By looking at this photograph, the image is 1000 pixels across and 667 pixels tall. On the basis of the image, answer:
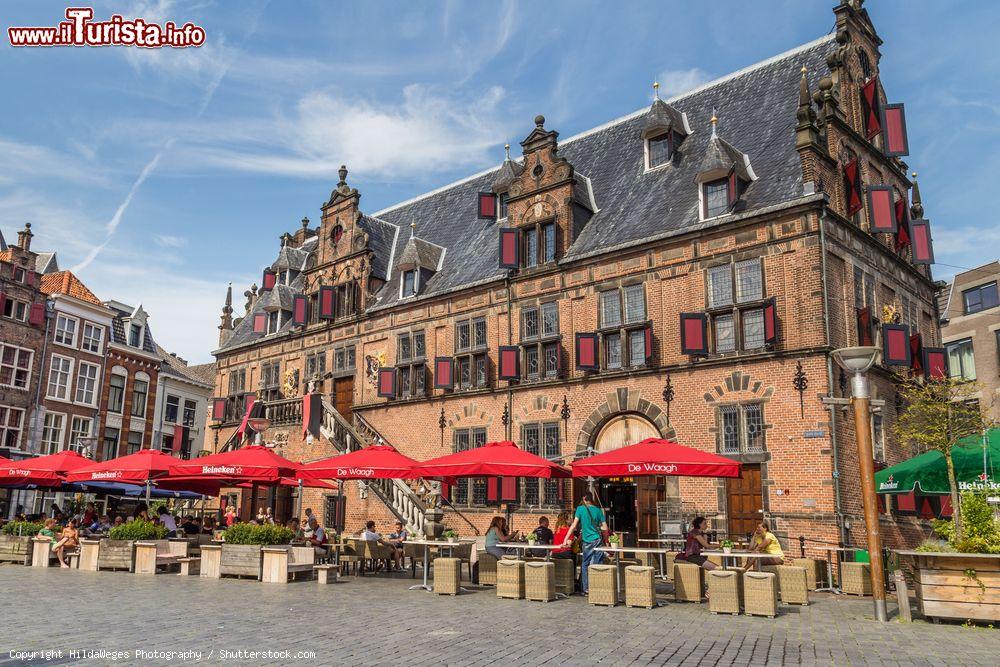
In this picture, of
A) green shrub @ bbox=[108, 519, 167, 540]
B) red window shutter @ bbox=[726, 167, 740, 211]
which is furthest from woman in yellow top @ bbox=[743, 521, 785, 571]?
green shrub @ bbox=[108, 519, 167, 540]

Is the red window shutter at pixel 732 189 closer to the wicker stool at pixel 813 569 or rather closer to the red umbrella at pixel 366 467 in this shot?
the wicker stool at pixel 813 569

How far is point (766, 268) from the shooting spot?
19.4m

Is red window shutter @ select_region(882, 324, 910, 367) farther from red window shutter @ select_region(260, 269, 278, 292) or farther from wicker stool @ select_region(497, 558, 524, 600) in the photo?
red window shutter @ select_region(260, 269, 278, 292)

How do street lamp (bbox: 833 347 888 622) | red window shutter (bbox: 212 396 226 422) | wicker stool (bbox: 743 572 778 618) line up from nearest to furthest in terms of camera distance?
street lamp (bbox: 833 347 888 622), wicker stool (bbox: 743 572 778 618), red window shutter (bbox: 212 396 226 422)

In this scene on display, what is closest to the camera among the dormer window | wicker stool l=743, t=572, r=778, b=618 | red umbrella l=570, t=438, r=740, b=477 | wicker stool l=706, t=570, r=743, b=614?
wicker stool l=743, t=572, r=778, b=618

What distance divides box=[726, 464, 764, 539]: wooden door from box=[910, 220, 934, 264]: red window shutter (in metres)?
9.34

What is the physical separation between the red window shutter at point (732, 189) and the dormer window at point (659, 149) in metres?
3.94

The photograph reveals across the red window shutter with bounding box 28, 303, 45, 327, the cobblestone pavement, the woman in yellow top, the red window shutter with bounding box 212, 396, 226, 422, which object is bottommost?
the cobblestone pavement

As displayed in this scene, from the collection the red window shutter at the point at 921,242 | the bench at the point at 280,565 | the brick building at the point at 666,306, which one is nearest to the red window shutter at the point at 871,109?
the brick building at the point at 666,306

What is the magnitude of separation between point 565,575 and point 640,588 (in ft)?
6.82

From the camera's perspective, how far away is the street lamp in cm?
1131

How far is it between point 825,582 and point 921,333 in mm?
10661

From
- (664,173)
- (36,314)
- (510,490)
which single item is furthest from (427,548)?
(36,314)

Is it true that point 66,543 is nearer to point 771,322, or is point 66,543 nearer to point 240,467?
point 240,467
